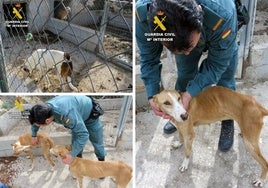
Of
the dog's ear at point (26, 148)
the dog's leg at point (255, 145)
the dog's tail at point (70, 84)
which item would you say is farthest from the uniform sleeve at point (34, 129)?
the dog's leg at point (255, 145)

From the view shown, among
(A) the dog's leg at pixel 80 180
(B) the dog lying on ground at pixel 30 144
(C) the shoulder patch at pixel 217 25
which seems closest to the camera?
(C) the shoulder patch at pixel 217 25

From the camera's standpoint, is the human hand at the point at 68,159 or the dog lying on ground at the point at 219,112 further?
the human hand at the point at 68,159

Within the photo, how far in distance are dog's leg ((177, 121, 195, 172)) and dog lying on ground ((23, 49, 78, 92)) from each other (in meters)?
1.37

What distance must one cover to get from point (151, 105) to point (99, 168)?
2.08 ft

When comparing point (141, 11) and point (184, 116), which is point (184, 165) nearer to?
point (184, 116)

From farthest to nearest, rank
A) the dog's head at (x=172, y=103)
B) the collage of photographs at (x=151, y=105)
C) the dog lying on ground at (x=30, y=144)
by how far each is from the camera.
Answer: the dog lying on ground at (x=30, y=144), the dog's head at (x=172, y=103), the collage of photographs at (x=151, y=105)

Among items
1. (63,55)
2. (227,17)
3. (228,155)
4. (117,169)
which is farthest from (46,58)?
(227,17)

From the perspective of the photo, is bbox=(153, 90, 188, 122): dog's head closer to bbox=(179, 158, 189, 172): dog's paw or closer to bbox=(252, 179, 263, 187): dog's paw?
bbox=(179, 158, 189, 172): dog's paw

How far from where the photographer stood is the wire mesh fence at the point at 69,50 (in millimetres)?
3309

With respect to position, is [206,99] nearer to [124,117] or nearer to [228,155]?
[228,155]

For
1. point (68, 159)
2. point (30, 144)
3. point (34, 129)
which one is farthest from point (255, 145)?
point (30, 144)

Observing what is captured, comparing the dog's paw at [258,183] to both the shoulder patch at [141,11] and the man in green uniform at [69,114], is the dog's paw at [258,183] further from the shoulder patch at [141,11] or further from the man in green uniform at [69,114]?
the shoulder patch at [141,11]

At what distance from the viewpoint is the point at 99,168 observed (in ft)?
7.89

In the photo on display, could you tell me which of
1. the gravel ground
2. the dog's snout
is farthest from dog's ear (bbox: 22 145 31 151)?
the dog's snout
